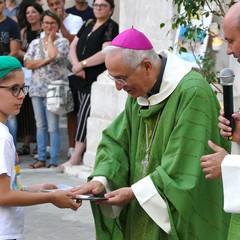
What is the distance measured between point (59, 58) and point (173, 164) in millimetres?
5284

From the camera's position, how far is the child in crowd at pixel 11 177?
3893 mm

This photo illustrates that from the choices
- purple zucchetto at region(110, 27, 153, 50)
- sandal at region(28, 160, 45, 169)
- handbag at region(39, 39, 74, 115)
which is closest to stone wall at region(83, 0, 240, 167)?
handbag at region(39, 39, 74, 115)

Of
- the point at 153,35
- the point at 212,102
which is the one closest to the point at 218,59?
the point at 153,35

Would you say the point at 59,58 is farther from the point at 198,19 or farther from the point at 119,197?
the point at 119,197

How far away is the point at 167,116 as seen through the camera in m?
4.32

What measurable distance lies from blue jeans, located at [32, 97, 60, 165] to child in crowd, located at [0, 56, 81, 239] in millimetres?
5244

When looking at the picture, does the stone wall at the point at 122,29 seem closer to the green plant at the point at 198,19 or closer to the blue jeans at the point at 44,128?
the blue jeans at the point at 44,128

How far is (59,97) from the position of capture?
30.1ft

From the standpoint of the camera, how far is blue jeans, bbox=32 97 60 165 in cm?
943

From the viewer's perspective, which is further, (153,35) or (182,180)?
(153,35)

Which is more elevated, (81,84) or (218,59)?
(218,59)

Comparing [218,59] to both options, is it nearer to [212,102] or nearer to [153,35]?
[153,35]

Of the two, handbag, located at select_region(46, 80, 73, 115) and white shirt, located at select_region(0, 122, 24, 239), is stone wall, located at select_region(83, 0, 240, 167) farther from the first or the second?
white shirt, located at select_region(0, 122, 24, 239)

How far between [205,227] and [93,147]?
194 inches
